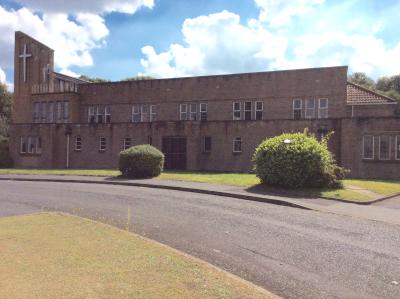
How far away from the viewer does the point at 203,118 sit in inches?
1534

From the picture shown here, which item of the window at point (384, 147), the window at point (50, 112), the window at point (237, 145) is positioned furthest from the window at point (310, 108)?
the window at point (50, 112)

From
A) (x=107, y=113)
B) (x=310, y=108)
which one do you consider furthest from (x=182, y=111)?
(x=310, y=108)

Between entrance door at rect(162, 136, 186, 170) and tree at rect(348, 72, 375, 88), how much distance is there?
47.0 metres

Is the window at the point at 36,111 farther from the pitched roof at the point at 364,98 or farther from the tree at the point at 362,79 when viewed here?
the tree at the point at 362,79

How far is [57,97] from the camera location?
43.9 m

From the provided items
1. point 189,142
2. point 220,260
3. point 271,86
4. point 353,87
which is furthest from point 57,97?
point 220,260

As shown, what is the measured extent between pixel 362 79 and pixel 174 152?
50.8 m

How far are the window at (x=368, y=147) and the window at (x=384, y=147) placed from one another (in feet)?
1.52

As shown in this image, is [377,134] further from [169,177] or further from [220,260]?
[220,260]

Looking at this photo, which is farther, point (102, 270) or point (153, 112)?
point (153, 112)

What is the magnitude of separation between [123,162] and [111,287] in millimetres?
19498

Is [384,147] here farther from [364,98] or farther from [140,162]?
[140,162]

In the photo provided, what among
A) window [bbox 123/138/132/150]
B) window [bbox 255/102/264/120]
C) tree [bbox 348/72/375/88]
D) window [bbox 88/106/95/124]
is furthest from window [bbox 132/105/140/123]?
tree [bbox 348/72/375/88]

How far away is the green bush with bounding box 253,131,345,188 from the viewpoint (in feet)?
57.1
